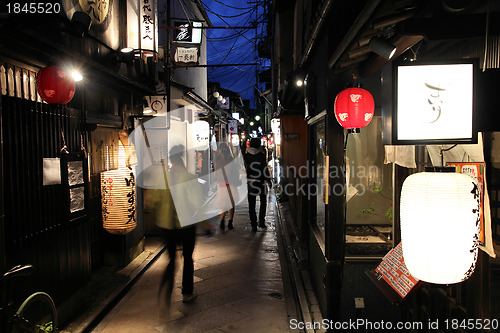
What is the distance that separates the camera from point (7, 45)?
17.4 ft

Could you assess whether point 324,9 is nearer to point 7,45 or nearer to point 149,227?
point 7,45

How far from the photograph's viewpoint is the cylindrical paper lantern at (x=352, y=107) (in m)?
5.41

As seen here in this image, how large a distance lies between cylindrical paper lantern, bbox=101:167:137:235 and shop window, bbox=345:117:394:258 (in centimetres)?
593

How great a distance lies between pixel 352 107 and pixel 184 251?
4.95 m

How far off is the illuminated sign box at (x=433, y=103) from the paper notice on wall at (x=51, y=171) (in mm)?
5889

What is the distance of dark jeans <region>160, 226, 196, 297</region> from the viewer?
7.75m

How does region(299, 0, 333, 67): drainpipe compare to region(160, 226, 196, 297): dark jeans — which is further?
region(160, 226, 196, 297): dark jeans

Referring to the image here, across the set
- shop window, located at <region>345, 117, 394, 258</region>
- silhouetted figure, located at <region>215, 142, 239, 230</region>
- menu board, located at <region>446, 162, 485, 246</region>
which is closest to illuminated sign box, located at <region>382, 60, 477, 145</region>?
menu board, located at <region>446, 162, 485, 246</region>

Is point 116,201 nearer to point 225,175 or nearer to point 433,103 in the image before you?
point 225,175

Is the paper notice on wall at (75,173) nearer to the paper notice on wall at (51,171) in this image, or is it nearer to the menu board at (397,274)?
the paper notice on wall at (51,171)

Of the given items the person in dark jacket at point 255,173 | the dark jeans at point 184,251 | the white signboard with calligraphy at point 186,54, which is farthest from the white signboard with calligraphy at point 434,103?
the white signboard with calligraphy at point 186,54

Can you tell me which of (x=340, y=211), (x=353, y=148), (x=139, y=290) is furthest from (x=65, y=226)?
(x=353, y=148)

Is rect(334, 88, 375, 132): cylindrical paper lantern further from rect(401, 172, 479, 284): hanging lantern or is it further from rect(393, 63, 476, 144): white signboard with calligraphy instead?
rect(401, 172, 479, 284): hanging lantern

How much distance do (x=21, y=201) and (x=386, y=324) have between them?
Answer: 22.4 ft
